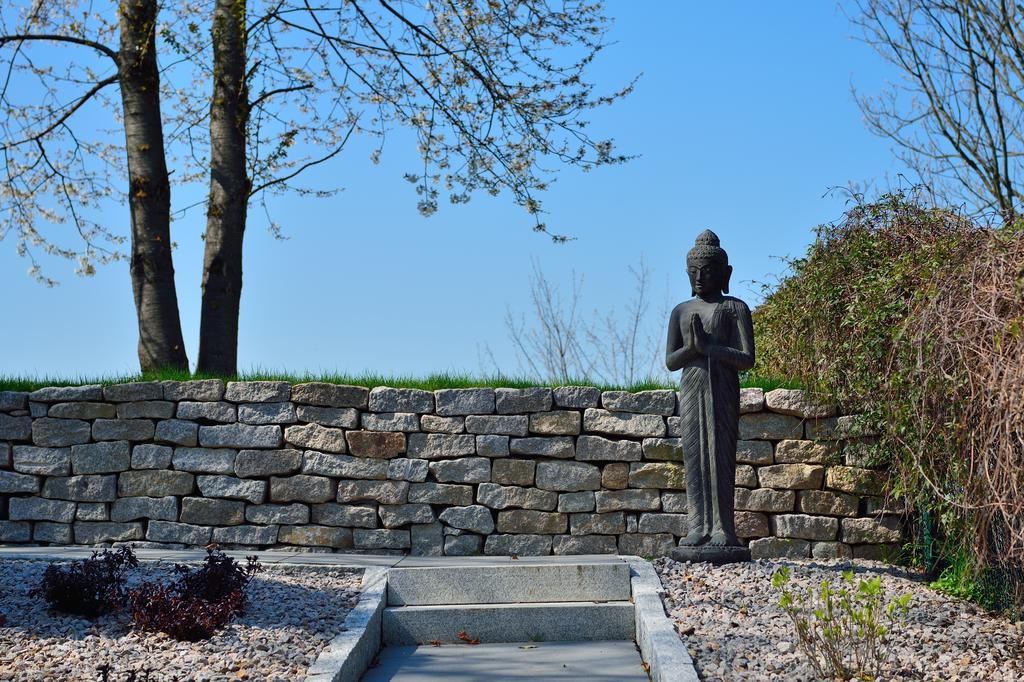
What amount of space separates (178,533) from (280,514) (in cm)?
93

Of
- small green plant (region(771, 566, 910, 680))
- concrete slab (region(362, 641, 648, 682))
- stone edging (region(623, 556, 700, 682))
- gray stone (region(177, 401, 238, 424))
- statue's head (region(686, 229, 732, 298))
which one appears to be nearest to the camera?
small green plant (region(771, 566, 910, 680))

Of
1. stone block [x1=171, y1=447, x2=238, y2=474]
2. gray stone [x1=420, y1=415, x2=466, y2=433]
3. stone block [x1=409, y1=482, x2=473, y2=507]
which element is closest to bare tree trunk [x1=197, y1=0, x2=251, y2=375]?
stone block [x1=171, y1=447, x2=238, y2=474]

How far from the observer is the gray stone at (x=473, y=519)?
8.45m


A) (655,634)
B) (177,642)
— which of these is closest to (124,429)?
(177,642)

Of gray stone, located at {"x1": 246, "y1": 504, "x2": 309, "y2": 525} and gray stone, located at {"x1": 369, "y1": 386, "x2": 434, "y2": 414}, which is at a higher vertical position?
gray stone, located at {"x1": 369, "y1": 386, "x2": 434, "y2": 414}

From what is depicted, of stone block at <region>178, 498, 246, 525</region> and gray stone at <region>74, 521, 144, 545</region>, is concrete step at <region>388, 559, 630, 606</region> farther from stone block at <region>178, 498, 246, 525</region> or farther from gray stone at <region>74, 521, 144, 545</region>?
gray stone at <region>74, 521, 144, 545</region>

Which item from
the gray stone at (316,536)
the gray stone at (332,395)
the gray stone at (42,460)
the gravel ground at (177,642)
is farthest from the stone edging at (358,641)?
the gray stone at (42,460)

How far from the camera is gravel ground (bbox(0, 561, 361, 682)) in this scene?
511cm

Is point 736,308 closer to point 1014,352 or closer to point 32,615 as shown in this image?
point 1014,352

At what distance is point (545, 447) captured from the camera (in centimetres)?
845

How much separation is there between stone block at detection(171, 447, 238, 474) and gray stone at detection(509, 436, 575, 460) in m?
2.47

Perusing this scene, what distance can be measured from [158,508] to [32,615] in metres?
2.76

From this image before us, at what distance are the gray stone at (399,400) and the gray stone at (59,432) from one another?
8.71 feet

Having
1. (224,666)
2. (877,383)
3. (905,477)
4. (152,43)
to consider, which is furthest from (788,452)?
(152,43)
